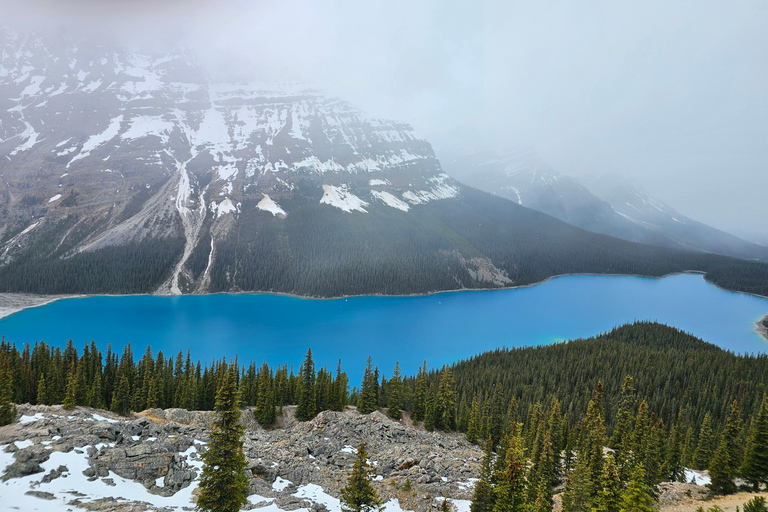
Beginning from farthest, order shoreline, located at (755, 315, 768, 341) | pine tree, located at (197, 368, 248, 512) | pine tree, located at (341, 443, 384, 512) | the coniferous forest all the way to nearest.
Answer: shoreline, located at (755, 315, 768, 341) → the coniferous forest → pine tree, located at (341, 443, 384, 512) → pine tree, located at (197, 368, 248, 512)

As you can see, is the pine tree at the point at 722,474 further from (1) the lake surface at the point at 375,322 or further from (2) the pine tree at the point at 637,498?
(1) the lake surface at the point at 375,322

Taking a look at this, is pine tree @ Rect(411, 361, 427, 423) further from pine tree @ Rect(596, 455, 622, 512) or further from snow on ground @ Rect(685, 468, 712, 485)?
pine tree @ Rect(596, 455, 622, 512)

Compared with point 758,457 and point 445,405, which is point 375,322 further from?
point 758,457

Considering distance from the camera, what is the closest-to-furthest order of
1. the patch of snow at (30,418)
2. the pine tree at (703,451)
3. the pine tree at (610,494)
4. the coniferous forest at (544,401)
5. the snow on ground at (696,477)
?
the pine tree at (610,494)
the coniferous forest at (544,401)
the patch of snow at (30,418)
the snow on ground at (696,477)
the pine tree at (703,451)

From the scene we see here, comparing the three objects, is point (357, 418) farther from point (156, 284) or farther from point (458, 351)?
point (156, 284)

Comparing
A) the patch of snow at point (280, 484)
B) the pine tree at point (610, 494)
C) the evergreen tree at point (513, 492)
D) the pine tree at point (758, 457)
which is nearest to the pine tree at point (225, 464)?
the patch of snow at point (280, 484)

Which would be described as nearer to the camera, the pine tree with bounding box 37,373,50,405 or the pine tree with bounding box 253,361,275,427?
the pine tree with bounding box 37,373,50,405

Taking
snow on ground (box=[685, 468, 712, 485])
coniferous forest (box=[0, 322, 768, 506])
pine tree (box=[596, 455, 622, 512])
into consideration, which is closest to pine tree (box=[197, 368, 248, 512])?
coniferous forest (box=[0, 322, 768, 506])
